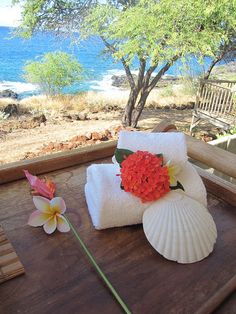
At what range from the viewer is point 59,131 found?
3943mm

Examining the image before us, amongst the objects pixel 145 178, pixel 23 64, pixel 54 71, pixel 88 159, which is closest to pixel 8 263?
pixel 145 178

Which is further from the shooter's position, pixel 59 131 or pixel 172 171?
pixel 59 131

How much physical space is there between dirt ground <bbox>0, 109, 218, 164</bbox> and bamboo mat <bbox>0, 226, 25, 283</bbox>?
2445 mm

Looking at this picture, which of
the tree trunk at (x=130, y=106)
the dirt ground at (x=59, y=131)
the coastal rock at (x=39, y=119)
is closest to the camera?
the dirt ground at (x=59, y=131)

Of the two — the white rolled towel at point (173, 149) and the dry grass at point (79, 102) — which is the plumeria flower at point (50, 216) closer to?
the white rolled towel at point (173, 149)

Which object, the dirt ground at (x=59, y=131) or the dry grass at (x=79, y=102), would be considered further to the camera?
the dry grass at (x=79, y=102)

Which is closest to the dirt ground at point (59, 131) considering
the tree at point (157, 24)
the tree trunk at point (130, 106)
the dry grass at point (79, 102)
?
the tree trunk at point (130, 106)

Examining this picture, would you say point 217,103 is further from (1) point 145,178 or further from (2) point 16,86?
(2) point 16,86

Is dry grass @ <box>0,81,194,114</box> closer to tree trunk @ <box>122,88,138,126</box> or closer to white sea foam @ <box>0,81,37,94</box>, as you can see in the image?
tree trunk @ <box>122,88,138,126</box>

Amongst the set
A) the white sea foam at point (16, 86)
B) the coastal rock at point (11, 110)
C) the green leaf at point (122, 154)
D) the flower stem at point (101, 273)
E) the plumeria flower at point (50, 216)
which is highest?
the green leaf at point (122, 154)

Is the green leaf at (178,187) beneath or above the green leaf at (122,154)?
beneath

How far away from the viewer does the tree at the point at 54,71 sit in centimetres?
616

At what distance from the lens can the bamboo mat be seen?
15.3 inches

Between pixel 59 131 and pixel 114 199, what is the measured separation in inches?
141
